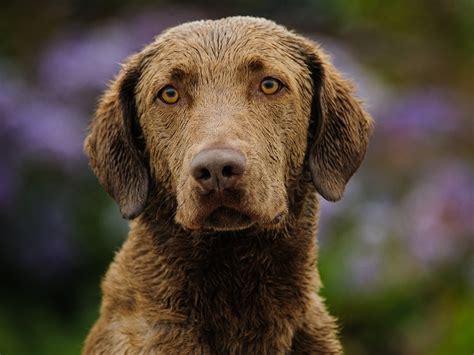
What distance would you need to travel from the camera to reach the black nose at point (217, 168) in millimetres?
4312

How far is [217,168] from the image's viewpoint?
4.31 meters

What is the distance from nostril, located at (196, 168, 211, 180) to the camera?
434 cm

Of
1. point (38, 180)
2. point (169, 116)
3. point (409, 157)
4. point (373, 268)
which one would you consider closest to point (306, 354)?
point (169, 116)

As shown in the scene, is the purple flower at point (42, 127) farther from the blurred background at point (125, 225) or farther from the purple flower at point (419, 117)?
the purple flower at point (419, 117)

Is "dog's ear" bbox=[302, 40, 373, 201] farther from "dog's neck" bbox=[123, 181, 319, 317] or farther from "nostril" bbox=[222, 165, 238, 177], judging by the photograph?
"nostril" bbox=[222, 165, 238, 177]

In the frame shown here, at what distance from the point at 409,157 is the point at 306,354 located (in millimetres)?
7331

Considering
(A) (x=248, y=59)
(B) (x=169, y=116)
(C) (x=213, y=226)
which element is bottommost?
(C) (x=213, y=226)


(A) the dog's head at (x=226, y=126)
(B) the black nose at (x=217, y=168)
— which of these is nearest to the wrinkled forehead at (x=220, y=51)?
(A) the dog's head at (x=226, y=126)

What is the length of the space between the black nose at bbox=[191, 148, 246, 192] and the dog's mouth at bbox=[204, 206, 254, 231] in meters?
0.13

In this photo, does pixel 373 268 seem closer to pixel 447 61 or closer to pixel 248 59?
pixel 248 59

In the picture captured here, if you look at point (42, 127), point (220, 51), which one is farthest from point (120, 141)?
point (42, 127)

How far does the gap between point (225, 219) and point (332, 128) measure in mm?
929

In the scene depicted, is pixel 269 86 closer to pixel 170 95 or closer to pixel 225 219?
pixel 170 95

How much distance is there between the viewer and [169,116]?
4.88m
